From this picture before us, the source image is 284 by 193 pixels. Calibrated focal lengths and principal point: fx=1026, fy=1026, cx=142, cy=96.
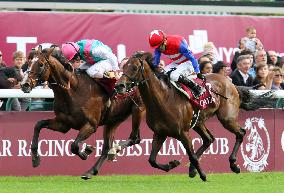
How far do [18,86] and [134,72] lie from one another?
282 cm

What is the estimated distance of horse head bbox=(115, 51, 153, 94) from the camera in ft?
40.4

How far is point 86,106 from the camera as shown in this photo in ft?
44.3

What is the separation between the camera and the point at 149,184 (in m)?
13.1

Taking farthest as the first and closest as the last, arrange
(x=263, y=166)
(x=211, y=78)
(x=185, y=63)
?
(x=263, y=166), (x=211, y=78), (x=185, y=63)

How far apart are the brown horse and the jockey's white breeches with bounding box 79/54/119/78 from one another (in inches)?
3.4

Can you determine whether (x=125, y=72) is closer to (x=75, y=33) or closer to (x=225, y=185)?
(x=225, y=185)

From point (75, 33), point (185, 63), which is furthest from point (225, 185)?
point (75, 33)

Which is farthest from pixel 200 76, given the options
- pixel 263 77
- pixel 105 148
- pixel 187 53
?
pixel 263 77

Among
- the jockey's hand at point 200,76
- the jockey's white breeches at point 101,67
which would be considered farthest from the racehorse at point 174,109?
the jockey's white breeches at point 101,67

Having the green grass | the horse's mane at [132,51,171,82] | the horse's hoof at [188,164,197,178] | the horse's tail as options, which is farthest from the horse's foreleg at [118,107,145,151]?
the horse's tail

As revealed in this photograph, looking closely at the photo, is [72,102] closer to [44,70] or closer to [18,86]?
[44,70]

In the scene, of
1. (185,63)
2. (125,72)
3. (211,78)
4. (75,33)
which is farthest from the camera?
(75,33)

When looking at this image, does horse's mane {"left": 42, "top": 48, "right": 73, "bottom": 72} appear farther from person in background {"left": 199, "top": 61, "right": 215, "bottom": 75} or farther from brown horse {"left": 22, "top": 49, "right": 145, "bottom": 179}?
person in background {"left": 199, "top": 61, "right": 215, "bottom": 75}

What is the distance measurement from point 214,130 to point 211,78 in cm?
120
